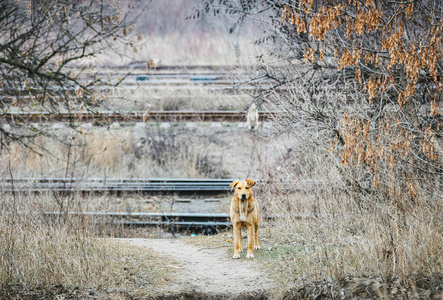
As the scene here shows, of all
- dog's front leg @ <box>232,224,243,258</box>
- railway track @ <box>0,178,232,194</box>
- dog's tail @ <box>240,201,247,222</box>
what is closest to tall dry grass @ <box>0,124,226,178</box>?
railway track @ <box>0,178,232,194</box>

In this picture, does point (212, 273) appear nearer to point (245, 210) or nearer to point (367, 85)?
point (245, 210)

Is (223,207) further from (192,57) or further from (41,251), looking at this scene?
(192,57)

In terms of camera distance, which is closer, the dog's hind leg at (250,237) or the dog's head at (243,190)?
the dog's head at (243,190)

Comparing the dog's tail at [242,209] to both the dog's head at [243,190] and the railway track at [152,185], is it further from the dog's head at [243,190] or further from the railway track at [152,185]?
the railway track at [152,185]

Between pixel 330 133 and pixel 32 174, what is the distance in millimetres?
8071

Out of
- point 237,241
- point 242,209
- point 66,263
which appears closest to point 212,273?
point 237,241

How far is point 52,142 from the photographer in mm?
15414

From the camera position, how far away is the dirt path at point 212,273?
6.25 m

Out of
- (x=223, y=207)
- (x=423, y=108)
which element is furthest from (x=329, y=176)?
(x=223, y=207)

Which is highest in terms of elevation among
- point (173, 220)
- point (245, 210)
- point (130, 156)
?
point (130, 156)

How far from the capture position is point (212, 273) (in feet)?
22.7

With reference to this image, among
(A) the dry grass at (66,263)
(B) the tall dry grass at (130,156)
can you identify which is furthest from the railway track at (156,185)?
(A) the dry grass at (66,263)

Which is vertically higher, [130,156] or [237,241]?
[130,156]

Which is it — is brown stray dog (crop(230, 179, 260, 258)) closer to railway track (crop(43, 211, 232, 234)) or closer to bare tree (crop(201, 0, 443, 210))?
bare tree (crop(201, 0, 443, 210))
